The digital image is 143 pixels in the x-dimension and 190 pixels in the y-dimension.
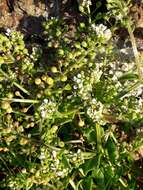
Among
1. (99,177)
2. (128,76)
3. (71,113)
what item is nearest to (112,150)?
(99,177)

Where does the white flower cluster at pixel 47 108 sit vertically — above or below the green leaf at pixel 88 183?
above

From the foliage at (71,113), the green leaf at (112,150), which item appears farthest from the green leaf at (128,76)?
the green leaf at (112,150)

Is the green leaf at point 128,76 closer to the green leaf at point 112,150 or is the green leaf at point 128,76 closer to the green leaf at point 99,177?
the green leaf at point 112,150

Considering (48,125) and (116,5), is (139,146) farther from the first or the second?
(116,5)

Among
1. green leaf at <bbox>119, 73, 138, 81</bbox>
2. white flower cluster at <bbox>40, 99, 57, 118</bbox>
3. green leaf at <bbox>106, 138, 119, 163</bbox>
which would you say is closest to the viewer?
white flower cluster at <bbox>40, 99, 57, 118</bbox>

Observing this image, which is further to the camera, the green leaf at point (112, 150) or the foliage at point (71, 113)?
the green leaf at point (112, 150)

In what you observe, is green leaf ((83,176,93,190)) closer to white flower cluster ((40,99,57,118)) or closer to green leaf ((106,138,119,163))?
green leaf ((106,138,119,163))

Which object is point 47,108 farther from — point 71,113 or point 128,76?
point 128,76

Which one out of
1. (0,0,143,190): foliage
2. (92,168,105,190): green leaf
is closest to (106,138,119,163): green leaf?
(0,0,143,190): foliage
